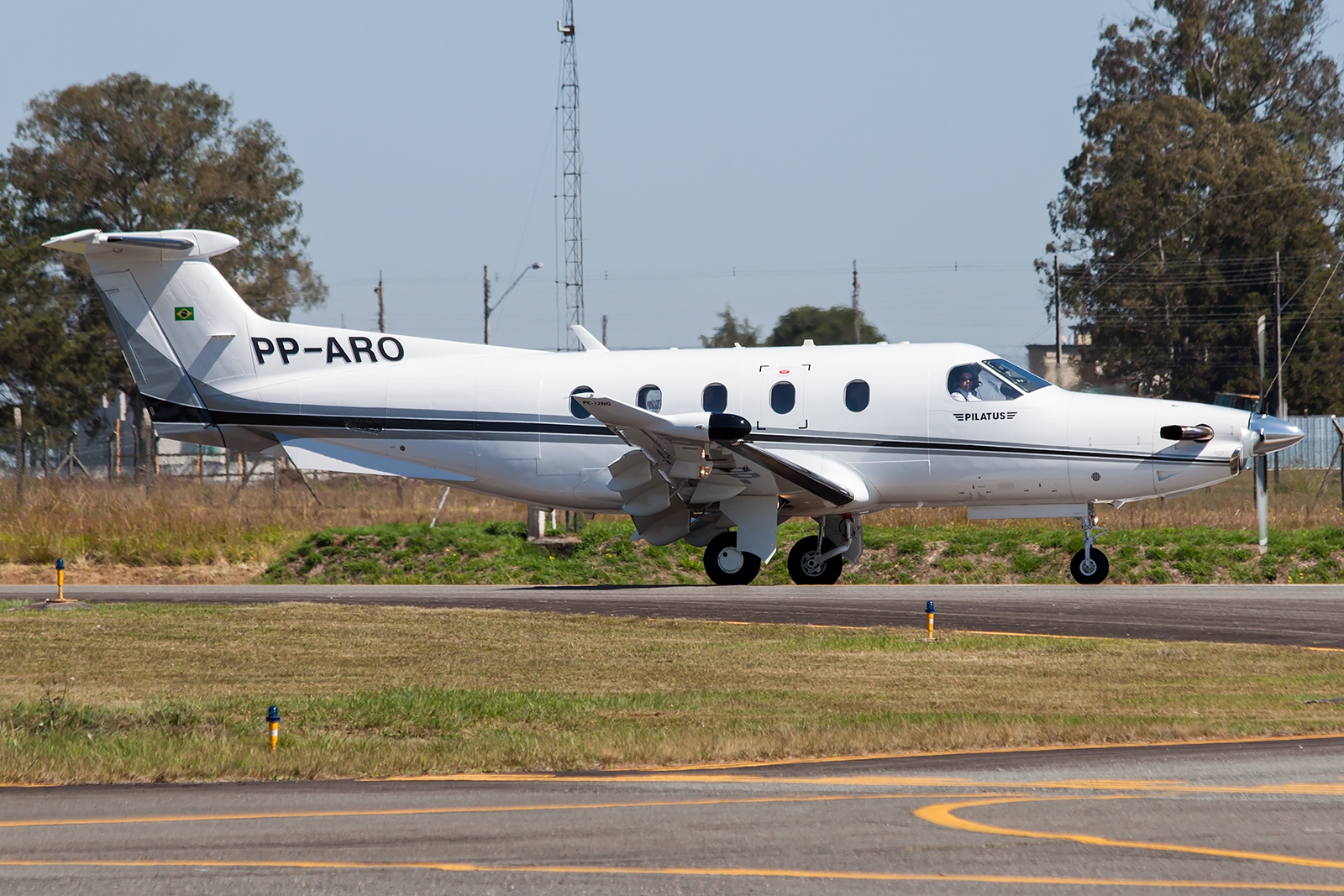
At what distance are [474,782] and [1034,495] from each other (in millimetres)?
14409

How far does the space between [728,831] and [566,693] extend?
5174 millimetres

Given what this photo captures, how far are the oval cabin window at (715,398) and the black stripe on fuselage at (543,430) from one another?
2.21 feet

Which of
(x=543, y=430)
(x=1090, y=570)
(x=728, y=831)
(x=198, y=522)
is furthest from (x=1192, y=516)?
(x=728, y=831)

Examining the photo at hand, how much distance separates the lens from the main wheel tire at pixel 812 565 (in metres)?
22.7

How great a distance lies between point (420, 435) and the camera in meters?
22.6

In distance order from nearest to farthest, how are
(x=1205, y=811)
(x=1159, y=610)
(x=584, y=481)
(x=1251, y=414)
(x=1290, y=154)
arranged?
(x=1205, y=811) < (x=1159, y=610) < (x=1251, y=414) < (x=584, y=481) < (x=1290, y=154)

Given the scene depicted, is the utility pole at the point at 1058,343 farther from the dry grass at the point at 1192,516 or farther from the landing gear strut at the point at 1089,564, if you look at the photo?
the landing gear strut at the point at 1089,564

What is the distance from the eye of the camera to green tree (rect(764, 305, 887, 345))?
159ft

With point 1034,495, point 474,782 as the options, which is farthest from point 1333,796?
point 1034,495

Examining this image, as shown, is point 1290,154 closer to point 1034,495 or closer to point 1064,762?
point 1034,495

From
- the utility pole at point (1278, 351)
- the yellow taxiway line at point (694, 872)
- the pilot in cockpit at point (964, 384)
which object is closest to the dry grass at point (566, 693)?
Answer: the yellow taxiway line at point (694, 872)

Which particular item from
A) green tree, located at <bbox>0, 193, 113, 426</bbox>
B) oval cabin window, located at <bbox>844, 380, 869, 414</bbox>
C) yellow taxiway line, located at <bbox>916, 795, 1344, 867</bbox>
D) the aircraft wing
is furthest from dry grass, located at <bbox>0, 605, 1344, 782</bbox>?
green tree, located at <bbox>0, 193, 113, 426</bbox>

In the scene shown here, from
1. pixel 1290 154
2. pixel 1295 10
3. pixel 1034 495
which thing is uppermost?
pixel 1295 10

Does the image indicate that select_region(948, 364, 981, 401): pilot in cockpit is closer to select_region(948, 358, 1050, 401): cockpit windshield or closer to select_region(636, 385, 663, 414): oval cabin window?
select_region(948, 358, 1050, 401): cockpit windshield
